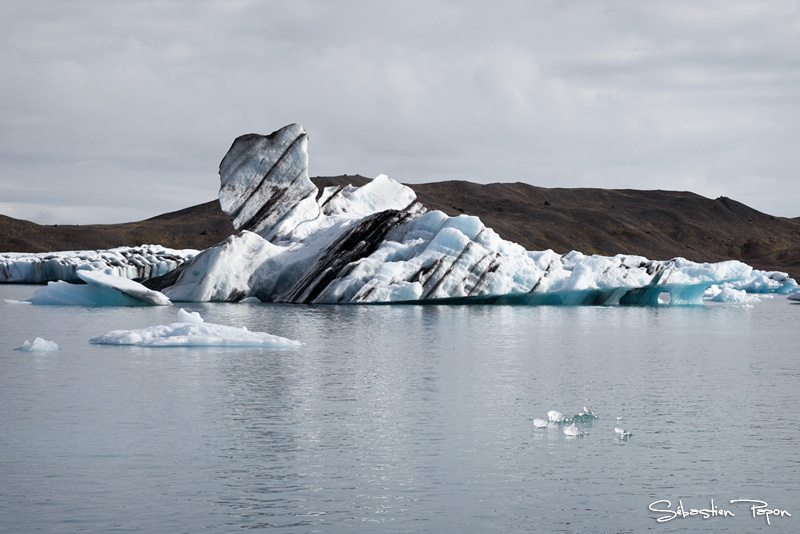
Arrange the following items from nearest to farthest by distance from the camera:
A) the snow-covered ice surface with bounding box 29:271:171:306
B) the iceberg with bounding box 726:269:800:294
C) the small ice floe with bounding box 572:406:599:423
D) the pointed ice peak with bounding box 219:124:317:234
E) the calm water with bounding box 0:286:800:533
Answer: the calm water with bounding box 0:286:800:533 < the small ice floe with bounding box 572:406:599:423 < the snow-covered ice surface with bounding box 29:271:171:306 < the pointed ice peak with bounding box 219:124:317:234 < the iceberg with bounding box 726:269:800:294

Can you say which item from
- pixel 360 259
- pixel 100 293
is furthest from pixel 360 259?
pixel 100 293

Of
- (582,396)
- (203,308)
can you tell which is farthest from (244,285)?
(582,396)

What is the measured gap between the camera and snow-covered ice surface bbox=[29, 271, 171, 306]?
108 ft

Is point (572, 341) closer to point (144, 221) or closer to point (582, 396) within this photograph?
point (582, 396)

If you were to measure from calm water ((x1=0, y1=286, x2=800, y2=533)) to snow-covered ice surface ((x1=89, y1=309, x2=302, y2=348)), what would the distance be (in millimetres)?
268

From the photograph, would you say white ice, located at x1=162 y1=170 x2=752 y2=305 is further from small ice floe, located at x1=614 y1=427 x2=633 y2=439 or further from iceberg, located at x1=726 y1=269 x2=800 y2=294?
iceberg, located at x1=726 y1=269 x2=800 y2=294

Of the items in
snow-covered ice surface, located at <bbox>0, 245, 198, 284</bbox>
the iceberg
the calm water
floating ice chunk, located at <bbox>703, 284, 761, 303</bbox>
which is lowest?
the calm water

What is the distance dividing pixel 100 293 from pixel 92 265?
18.6m

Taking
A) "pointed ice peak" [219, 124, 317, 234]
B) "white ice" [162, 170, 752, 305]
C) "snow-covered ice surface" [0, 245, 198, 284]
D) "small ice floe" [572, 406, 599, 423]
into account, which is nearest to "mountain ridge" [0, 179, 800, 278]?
"snow-covered ice surface" [0, 245, 198, 284]

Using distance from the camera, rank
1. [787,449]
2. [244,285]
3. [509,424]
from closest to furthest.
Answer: [787,449] → [509,424] → [244,285]

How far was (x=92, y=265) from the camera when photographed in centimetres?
5353

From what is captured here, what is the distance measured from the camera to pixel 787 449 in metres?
11.4

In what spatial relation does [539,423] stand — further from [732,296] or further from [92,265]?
[92,265]

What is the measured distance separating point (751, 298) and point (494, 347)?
36.0 m
